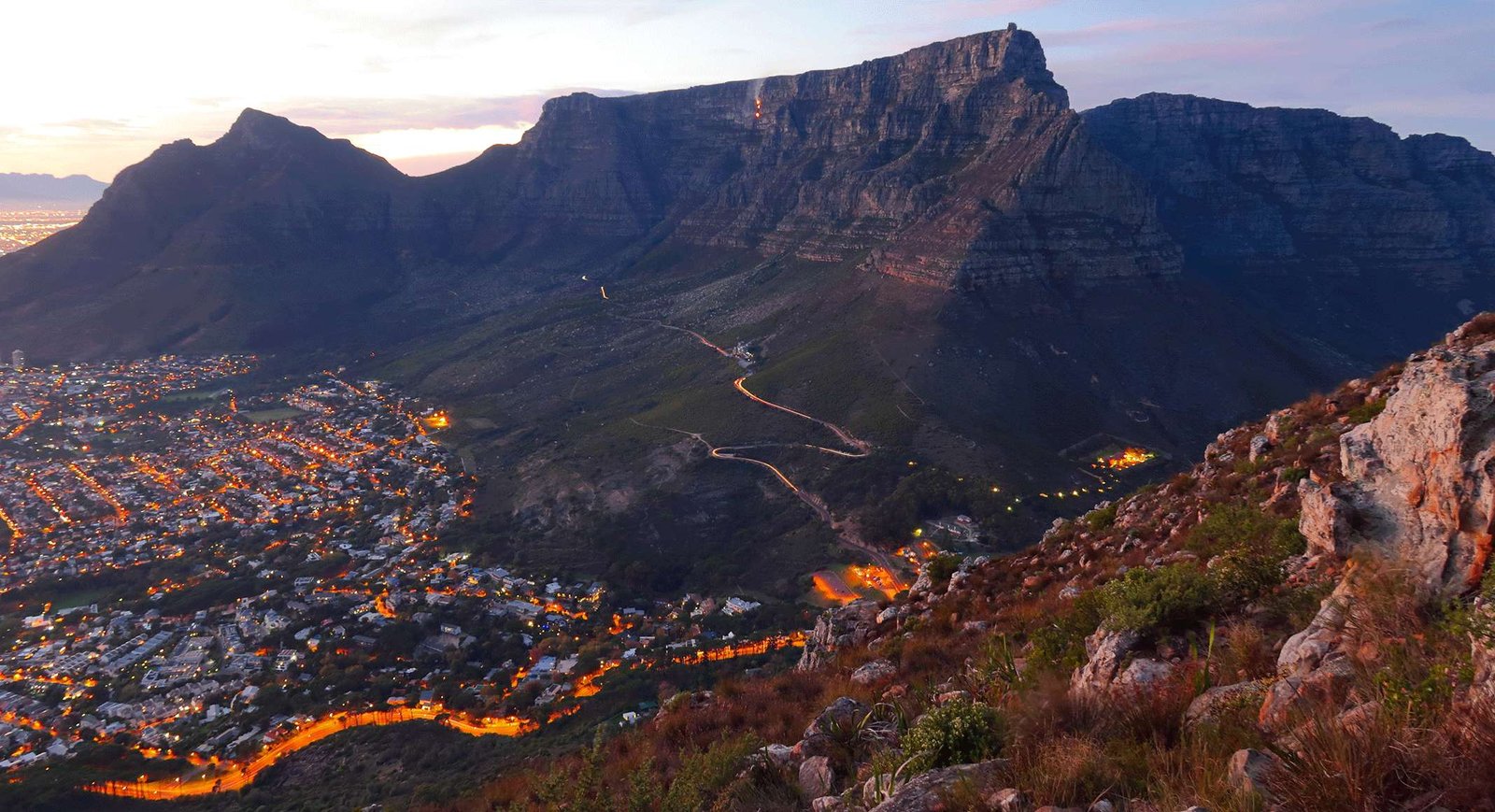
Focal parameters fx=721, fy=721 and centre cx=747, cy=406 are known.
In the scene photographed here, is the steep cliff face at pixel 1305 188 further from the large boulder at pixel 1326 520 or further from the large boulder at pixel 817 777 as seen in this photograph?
the large boulder at pixel 817 777

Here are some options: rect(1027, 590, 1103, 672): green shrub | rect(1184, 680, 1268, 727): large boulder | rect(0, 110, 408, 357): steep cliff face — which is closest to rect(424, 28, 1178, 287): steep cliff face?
rect(0, 110, 408, 357): steep cliff face

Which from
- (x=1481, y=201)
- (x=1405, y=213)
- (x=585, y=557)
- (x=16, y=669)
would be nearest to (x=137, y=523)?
(x=16, y=669)

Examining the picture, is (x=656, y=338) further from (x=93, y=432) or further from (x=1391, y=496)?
(x=1391, y=496)

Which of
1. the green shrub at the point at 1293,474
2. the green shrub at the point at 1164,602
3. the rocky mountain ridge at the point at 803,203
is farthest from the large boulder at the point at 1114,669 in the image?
the rocky mountain ridge at the point at 803,203

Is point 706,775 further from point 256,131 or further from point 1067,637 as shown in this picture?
point 256,131

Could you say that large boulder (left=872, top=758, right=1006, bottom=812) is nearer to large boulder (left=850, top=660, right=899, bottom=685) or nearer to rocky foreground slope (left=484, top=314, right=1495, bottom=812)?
rocky foreground slope (left=484, top=314, right=1495, bottom=812)

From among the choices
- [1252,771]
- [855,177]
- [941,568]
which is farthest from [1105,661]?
[855,177]
